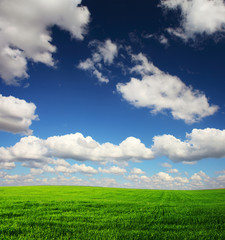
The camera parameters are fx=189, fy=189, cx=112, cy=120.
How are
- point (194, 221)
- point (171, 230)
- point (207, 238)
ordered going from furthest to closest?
point (194, 221)
point (171, 230)
point (207, 238)

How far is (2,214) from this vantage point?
11.8 meters

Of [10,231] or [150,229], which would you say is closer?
[10,231]

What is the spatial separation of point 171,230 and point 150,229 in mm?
993

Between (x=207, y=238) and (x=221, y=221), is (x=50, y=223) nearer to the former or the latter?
(x=207, y=238)

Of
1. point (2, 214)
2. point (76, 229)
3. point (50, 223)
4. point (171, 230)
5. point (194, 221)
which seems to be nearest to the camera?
point (76, 229)

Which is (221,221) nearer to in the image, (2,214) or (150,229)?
(150,229)

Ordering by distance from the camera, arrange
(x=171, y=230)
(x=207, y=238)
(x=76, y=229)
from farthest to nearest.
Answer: (x=171, y=230), (x=76, y=229), (x=207, y=238)

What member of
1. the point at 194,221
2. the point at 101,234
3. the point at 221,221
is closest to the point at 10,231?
the point at 101,234

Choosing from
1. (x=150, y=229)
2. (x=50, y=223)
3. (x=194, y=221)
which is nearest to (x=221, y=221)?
(x=194, y=221)

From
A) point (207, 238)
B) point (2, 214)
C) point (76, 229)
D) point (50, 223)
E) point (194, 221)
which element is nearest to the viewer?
point (207, 238)

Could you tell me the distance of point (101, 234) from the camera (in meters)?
7.46

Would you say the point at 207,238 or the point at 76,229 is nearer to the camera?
the point at 207,238

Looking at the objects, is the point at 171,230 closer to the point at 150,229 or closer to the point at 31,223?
the point at 150,229

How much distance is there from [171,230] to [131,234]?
234 cm
